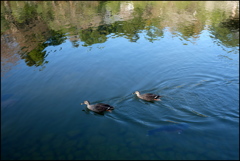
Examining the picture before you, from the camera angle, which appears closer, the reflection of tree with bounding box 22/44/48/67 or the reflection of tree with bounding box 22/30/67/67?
the reflection of tree with bounding box 22/44/48/67

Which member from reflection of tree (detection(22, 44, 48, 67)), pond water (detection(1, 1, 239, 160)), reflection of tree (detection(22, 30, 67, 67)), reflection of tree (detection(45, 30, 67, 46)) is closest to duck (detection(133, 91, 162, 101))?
pond water (detection(1, 1, 239, 160))

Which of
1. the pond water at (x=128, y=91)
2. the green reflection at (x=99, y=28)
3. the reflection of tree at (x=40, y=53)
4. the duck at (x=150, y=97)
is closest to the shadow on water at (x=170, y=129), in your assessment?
the pond water at (x=128, y=91)

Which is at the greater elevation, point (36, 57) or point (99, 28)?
point (36, 57)

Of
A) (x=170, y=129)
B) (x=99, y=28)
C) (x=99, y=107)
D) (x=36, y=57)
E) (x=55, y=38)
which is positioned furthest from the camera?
(x=99, y=28)

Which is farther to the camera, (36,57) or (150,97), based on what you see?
(36,57)

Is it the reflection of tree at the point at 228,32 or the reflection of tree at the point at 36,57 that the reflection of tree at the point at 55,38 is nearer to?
the reflection of tree at the point at 36,57

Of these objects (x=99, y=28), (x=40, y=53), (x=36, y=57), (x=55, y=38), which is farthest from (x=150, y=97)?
(x=99, y=28)

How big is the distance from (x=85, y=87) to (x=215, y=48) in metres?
15.3

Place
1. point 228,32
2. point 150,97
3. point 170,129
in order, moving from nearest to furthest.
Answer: point 170,129
point 150,97
point 228,32

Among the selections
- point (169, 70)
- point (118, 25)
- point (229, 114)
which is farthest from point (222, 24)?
point (229, 114)

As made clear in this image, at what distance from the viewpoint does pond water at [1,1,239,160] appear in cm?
977

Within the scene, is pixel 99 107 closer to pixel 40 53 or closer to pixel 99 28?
pixel 40 53

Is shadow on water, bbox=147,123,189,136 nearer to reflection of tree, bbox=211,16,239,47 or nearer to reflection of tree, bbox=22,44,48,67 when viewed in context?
reflection of tree, bbox=22,44,48,67

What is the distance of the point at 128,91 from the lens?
568 inches
